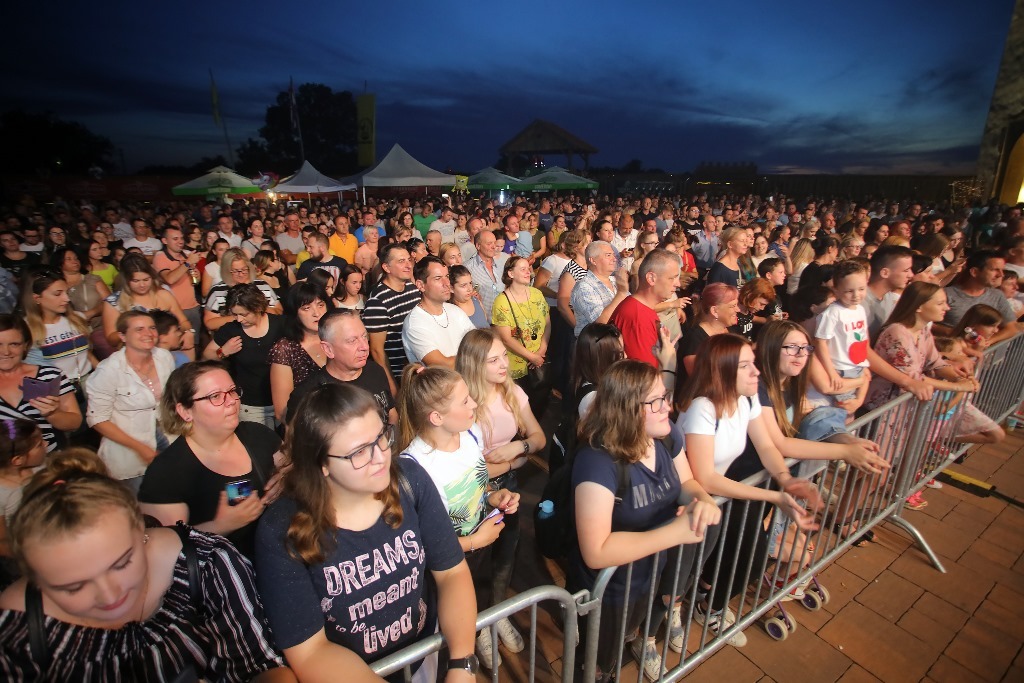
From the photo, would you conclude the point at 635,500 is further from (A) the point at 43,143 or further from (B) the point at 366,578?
(A) the point at 43,143

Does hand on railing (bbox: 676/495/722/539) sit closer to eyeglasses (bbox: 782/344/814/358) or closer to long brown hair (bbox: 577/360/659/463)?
long brown hair (bbox: 577/360/659/463)

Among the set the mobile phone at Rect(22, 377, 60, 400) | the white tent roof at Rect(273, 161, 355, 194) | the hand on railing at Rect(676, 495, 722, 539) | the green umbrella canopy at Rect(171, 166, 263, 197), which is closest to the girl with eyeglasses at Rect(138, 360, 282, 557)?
the mobile phone at Rect(22, 377, 60, 400)

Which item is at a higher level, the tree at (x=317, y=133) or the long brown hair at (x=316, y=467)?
the tree at (x=317, y=133)

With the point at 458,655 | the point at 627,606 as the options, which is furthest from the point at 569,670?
the point at 458,655

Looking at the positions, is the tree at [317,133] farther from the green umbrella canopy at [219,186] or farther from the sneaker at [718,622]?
the sneaker at [718,622]

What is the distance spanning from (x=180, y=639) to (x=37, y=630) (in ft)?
1.09

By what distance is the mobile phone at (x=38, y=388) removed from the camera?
9.96ft

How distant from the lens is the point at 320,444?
1604mm

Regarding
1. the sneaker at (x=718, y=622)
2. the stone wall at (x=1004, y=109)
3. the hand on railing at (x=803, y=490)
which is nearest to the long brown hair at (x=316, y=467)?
the hand on railing at (x=803, y=490)

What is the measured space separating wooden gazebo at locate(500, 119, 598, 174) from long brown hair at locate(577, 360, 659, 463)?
2871cm

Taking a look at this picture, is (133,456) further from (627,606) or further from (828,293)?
(828,293)

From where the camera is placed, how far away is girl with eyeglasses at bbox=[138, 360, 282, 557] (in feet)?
6.82

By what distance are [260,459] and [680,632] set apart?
8.39 feet

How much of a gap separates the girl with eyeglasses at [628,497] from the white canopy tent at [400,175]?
16.0 metres
